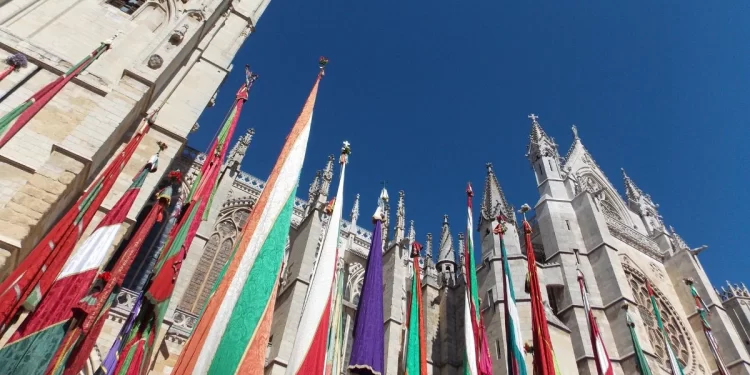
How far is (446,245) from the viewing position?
19.8 metres

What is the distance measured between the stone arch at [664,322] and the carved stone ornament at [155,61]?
15.8 meters

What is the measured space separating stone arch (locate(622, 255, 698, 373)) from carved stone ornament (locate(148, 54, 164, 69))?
15.8 m

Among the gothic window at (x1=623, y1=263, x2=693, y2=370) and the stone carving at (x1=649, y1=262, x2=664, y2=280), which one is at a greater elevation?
the stone carving at (x1=649, y1=262, x2=664, y2=280)

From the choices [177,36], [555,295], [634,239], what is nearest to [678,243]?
[634,239]

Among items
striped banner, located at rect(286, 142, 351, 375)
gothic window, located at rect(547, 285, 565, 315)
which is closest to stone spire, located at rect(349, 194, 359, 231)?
gothic window, located at rect(547, 285, 565, 315)

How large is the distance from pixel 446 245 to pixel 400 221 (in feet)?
9.74

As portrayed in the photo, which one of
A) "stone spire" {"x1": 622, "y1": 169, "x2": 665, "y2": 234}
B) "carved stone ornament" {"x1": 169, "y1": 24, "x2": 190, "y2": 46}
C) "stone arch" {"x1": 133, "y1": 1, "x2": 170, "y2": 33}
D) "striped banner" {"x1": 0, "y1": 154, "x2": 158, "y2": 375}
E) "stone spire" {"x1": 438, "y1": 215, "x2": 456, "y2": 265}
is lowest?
"striped banner" {"x1": 0, "y1": 154, "x2": 158, "y2": 375}

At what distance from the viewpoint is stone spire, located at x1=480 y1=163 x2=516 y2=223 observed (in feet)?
54.9

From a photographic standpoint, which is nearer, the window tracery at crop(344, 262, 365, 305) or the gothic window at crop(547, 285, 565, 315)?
the gothic window at crop(547, 285, 565, 315)

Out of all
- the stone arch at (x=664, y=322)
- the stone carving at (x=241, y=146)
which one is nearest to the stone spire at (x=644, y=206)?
the stone arch at (x=664, y=322)

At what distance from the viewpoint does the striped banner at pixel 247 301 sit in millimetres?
3521

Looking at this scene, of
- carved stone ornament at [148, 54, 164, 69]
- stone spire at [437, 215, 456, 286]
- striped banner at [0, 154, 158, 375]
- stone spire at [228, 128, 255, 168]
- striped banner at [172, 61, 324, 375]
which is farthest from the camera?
stone spire at [437, 215, 456, 286]

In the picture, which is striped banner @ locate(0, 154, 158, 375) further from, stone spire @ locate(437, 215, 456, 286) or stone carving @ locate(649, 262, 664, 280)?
stone carving @ locate(649, 262, 664, 280)

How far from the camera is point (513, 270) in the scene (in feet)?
46.9
